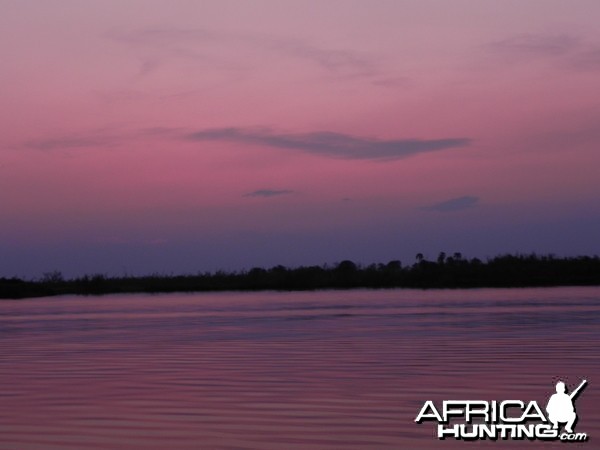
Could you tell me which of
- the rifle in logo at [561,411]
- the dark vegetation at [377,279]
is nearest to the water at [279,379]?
the rifle in logo at [561,411]

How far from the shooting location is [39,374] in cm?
2202

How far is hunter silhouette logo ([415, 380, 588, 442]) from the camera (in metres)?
13.4

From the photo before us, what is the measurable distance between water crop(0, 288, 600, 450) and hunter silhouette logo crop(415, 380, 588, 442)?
0.79 feet

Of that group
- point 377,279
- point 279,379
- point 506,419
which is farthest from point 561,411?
point 377,279

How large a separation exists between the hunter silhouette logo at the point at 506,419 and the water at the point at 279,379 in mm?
241

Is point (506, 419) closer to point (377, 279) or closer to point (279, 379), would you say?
point (279, 379)

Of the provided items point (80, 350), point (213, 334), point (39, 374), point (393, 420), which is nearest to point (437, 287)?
point (213, 334)

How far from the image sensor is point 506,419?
1423 cm

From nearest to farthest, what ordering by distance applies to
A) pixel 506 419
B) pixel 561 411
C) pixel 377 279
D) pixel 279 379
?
pixel 561 411 < pixel 506 419 < pixel 279 379 < pixel 377 279

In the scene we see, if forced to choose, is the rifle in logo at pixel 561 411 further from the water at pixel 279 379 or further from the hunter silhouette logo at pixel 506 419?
the water at pixel 279 379

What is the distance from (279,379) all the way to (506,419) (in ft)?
20.7

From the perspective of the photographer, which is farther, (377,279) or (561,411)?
(377,279)

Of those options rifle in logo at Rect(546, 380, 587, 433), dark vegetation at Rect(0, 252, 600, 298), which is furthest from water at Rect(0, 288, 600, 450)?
dark vegetation at Rect(0, 252, 600, 298)

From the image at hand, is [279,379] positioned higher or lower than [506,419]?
Result: higher
